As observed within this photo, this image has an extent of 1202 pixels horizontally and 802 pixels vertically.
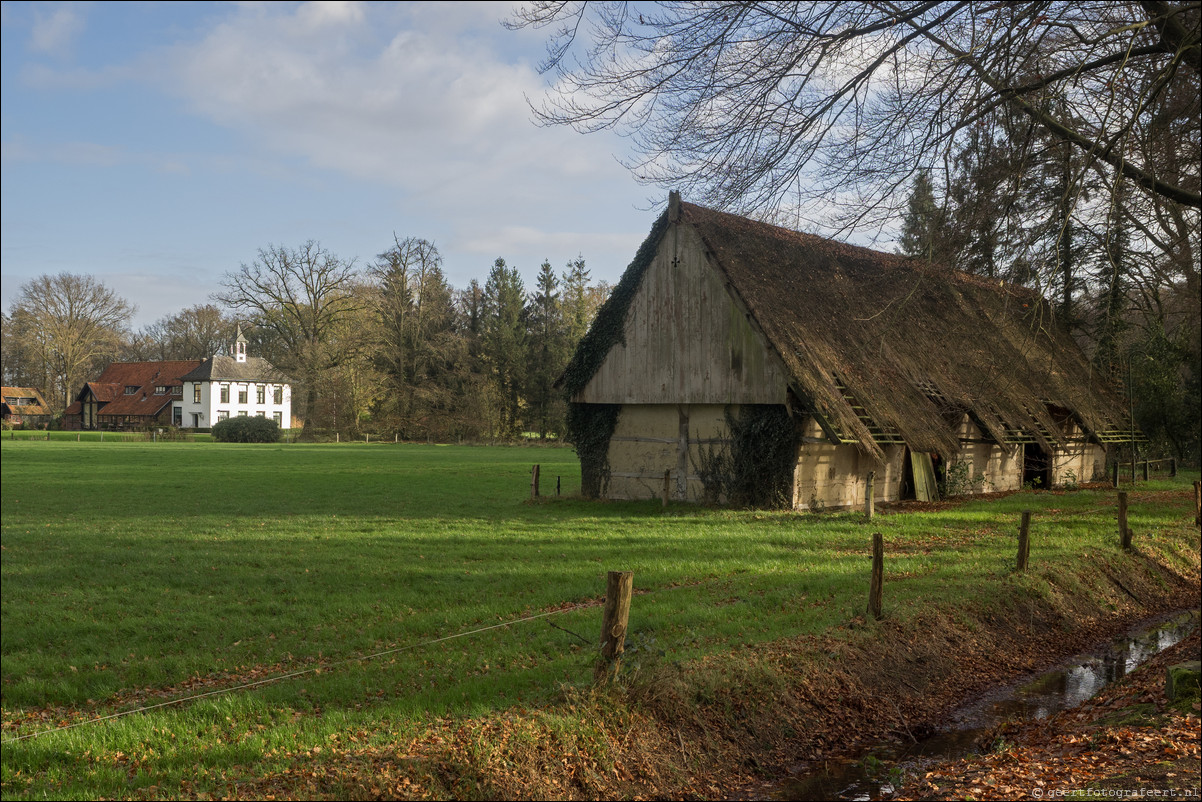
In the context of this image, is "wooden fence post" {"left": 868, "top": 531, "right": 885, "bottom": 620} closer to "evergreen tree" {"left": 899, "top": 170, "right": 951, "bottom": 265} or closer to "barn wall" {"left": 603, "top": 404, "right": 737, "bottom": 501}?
"evergreen tree" {"left": 899, "top": 170, "right": 951, "bottom": 265}

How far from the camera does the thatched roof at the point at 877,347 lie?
20812 millimetres

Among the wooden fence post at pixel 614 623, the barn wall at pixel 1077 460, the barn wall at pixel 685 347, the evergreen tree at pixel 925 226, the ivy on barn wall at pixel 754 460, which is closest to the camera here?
the wooden fence post at pixel 614 623

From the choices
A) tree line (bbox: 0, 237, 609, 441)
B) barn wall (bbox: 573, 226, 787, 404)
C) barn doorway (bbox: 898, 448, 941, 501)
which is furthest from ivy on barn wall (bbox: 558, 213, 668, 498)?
tree line (bbox: 0, 237, 609, 441)

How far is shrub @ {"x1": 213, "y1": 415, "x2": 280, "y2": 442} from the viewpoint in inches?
2613

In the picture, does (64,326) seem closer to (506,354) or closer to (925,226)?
(506,354)

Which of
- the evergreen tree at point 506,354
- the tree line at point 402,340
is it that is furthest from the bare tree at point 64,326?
the evergreen tree at point 506,354

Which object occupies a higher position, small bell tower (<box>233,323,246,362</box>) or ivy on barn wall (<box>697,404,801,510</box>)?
small bell tower (<box>233,323,246,362</box>)

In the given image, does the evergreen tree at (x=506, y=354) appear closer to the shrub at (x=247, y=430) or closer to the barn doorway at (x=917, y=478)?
the shrub at (x=247, y=430)

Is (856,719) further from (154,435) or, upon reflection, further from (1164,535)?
(154,435)

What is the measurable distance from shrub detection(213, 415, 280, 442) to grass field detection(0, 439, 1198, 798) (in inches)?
1693

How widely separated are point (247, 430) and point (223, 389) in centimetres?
1924

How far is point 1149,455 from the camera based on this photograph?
33.9 metres

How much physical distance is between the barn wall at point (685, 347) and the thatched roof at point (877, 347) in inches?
17.8

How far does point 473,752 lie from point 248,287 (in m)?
64.3
